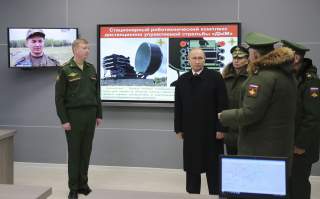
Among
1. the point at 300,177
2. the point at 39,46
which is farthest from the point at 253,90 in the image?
the point at 39,46

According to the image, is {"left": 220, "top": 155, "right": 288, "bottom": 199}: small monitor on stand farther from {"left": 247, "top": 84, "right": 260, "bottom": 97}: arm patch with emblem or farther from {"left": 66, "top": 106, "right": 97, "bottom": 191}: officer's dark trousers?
{"left": 66, "top": 106, "right": 97, "bottom": 191}: officer's dark trousers

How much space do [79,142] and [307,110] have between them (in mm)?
2072

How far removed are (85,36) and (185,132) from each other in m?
2.22

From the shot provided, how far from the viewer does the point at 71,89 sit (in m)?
3.67

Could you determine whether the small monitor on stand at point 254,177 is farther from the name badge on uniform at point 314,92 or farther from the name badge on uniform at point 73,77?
the name badge on uniform at point 73,77

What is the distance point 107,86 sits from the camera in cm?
473

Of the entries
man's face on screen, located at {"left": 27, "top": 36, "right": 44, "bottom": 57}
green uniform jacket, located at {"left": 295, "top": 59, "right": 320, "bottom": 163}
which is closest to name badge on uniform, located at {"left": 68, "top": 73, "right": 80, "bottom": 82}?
man's face on screen, located at {"left": 27, "top": 36, "right": 44, "bottom": 57}

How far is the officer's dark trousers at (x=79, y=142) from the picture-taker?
12.1ft

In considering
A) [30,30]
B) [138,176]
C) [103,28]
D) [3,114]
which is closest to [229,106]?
[138,176]

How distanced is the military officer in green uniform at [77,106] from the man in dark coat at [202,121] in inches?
40.2

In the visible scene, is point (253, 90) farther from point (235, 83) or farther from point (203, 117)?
point (235, 83)

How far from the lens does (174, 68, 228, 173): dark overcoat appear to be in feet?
10.4

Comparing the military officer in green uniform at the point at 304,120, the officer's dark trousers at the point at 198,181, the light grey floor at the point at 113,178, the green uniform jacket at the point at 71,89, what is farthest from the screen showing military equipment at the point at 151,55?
the military officer in green uniform at the point at 304,120

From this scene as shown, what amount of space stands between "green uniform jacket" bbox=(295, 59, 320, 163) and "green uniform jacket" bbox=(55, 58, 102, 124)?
1.90 m
